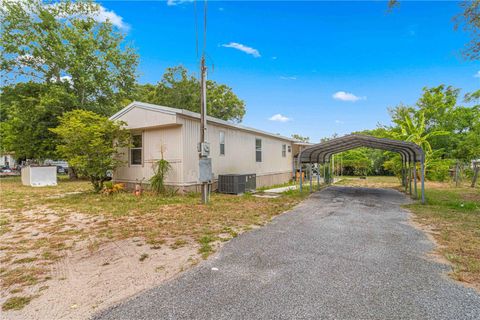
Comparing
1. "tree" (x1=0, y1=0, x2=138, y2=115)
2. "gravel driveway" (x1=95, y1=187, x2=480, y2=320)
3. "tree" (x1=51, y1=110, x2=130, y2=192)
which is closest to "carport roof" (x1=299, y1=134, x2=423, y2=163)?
"gravel driveway" (x1=95, y1=187, x2=480, y2=320)

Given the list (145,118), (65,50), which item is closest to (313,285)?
(145,118)

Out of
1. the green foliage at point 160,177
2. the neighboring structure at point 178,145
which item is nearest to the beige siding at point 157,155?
the neighboring structure at point 178,145

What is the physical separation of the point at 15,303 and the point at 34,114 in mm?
16860

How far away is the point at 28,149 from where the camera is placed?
15477 mm

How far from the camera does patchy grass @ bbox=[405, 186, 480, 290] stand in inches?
119

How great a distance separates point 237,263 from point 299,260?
85 centimetres

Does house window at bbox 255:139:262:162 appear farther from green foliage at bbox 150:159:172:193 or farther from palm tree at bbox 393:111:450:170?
palm tree at bbox 393:111:450:170

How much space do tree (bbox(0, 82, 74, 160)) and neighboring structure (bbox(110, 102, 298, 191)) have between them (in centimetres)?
787

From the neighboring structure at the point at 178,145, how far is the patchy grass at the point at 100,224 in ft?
3.89

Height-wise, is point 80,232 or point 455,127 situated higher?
point 455,127

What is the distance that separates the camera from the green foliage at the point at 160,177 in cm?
873

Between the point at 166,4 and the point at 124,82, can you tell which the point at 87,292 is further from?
the point at 124,82

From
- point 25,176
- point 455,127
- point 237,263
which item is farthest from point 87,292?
point 455,127

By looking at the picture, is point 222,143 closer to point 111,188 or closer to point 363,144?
point 111,188
